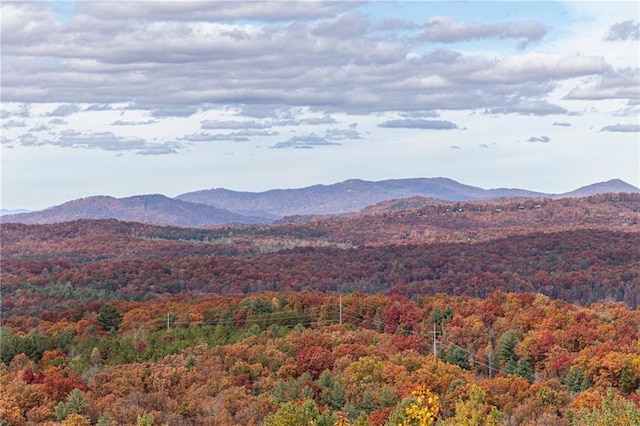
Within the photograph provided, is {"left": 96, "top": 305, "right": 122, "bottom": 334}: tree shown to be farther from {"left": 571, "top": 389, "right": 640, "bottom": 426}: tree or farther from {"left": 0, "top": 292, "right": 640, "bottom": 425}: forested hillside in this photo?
{"left": 571, "top": 389, "right": 640, "bottom": 426}: tree

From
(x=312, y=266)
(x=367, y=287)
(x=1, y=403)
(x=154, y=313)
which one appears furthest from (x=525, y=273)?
(x=1, y=403)

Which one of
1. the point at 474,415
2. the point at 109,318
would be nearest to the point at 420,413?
the point at 474,415

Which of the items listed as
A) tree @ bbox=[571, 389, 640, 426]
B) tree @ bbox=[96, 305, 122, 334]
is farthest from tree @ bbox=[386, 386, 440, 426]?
tree @ bbox=[96, 305, 122, 334]

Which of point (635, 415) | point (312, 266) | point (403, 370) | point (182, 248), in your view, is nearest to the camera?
point (635, 415)

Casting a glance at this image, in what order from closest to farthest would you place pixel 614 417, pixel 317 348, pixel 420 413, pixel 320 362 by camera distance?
1. pixel 420 413
2. pixel 614 417
3. pixel 320 362
4. pixel 317 348

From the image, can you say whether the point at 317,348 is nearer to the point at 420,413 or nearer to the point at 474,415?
the point at 474,415

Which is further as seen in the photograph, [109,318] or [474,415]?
[109,318]

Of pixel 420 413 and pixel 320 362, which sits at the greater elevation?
pixel 420 413

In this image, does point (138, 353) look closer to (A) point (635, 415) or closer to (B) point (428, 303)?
(B) point (428, 303)
